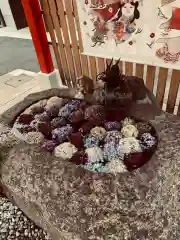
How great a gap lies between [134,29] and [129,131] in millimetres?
792

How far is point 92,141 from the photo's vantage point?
1109mm

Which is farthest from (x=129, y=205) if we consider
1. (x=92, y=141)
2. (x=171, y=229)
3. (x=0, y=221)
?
(x=0, y=221)

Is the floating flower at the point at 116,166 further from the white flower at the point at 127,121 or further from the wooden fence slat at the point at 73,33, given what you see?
the wooden fence slat at the point at 73,33

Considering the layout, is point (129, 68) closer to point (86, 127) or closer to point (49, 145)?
point (86, 127)

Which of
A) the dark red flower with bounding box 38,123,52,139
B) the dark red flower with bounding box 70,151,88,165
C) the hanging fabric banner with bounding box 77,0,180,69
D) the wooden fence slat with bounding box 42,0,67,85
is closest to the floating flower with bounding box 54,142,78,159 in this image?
the dark red flower with bounding box 70,151,88,165

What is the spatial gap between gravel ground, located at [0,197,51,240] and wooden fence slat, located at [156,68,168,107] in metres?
1.22

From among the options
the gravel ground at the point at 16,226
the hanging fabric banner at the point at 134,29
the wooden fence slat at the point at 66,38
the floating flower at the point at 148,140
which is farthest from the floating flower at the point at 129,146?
the wooden fence slat at the point at 66,38

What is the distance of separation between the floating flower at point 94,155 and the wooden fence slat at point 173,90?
90 centimetres

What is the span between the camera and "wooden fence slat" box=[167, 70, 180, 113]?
166 centimetres

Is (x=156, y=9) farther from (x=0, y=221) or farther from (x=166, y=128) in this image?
(x=0, y=221)

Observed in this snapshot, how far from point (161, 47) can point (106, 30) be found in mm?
403

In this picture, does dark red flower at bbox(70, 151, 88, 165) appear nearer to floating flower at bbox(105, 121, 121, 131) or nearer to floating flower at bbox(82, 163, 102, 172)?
floating flower at bbox(82, 163, 102, 172)

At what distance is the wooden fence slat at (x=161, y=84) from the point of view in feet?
5.59

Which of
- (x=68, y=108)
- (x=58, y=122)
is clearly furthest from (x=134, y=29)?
(x=58, y=122)
